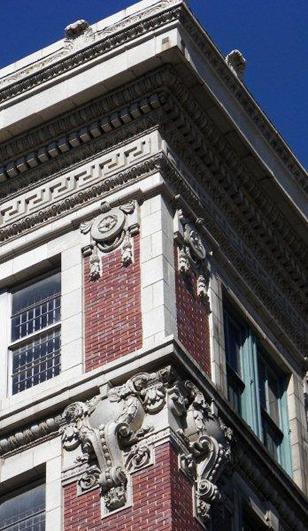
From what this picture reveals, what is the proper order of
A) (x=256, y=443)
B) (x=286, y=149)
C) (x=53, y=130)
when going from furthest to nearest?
(x=286, y=149), (x=53, y=130), (x=256, y=443)

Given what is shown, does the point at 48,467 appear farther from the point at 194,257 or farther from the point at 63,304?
the point at 194,257

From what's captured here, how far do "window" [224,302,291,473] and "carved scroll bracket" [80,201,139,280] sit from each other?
243cm

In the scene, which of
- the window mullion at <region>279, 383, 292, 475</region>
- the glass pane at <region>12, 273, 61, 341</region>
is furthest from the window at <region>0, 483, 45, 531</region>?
the window mullion at <region>279, 383, 292, 475</region>

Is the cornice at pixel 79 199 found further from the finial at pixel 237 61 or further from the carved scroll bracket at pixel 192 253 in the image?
the finial at pixel 237 61

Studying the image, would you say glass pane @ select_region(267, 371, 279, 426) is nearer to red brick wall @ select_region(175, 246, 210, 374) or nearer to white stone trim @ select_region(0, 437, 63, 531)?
red brick wall @ select_region(175, 246, 210, 374)

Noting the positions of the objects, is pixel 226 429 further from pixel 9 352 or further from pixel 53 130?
pixel 53 130

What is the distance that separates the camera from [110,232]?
1394 inches

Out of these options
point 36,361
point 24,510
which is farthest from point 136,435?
point 36,361

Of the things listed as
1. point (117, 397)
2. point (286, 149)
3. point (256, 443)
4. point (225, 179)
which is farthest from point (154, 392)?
point (286, 149)

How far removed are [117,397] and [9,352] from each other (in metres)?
3.39

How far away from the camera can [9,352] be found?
35.4 meters

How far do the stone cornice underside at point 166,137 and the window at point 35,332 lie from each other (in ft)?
4.22

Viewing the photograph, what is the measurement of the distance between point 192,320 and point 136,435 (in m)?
2.99

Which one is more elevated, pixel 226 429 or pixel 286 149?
pixel 286 149
